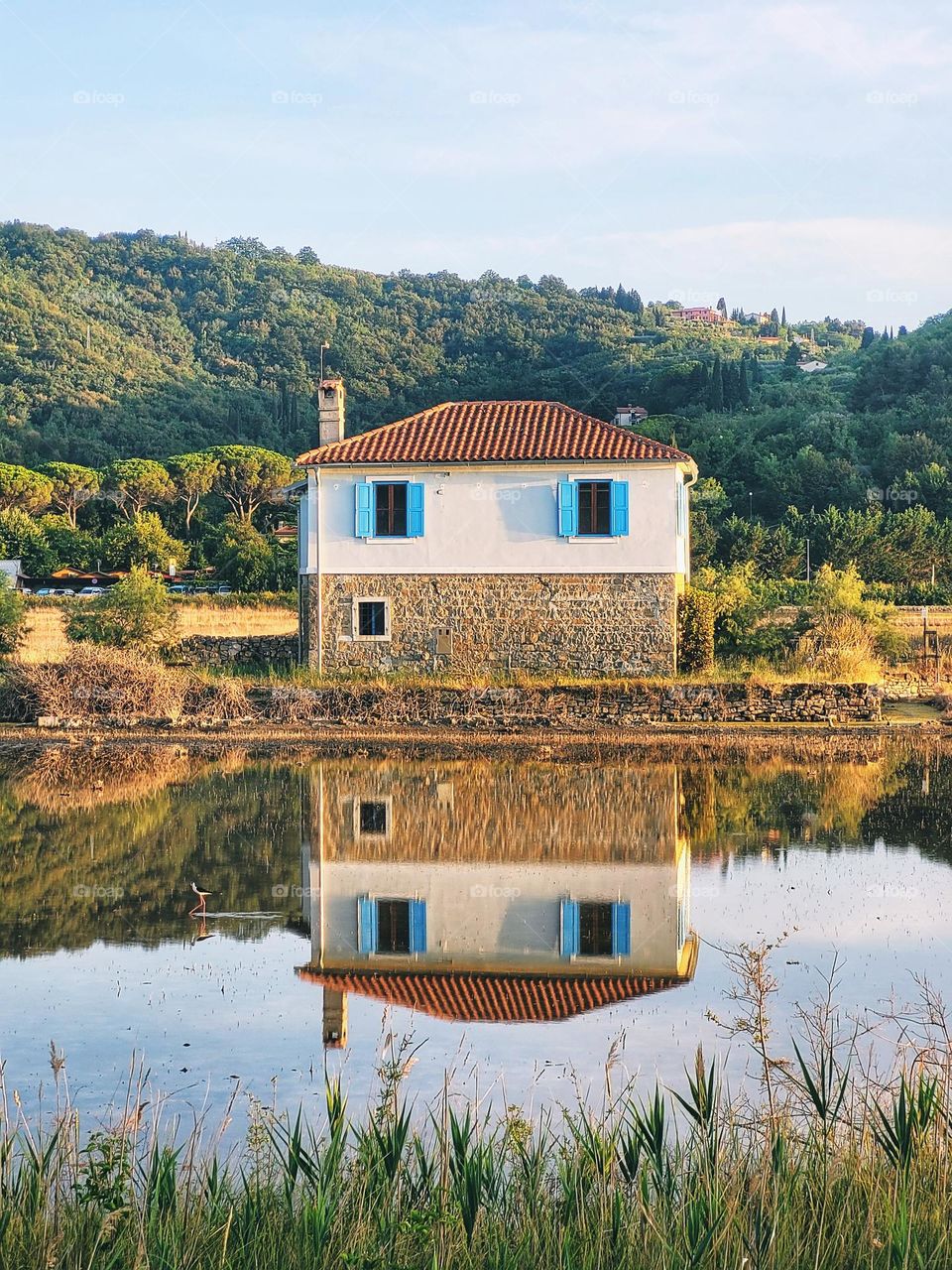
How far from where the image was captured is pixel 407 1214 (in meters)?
5.82

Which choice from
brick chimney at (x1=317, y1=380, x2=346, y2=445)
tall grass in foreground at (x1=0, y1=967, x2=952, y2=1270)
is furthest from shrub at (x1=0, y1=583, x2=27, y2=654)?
tall grass in foreground at (x1=0, y1=967, x2=952, y2=1270)

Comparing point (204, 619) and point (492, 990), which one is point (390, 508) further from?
point (492, 990)

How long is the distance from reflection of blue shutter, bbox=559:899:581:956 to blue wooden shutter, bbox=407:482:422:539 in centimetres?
1576

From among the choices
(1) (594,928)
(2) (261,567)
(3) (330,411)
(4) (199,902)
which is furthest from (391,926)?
(2) (261,567)

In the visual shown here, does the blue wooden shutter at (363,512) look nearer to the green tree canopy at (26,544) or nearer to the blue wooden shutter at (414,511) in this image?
the blue wooden shutter at (414,511)

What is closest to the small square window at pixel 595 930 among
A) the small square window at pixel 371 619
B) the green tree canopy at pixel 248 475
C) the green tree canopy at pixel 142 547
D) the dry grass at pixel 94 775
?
the dry grass at pixel 94 775

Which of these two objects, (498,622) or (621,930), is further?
(498,622)

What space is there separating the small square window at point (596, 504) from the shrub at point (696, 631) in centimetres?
218

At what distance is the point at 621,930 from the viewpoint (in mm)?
11922

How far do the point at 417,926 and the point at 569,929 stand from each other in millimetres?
1289

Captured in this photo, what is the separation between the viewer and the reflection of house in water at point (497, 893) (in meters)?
10.5

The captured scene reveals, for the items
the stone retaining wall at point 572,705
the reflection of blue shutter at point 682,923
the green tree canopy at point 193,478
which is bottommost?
the reflection of blue shutter at point 682,923

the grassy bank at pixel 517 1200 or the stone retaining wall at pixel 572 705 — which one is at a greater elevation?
the stone retaining wall at pixel 572 705

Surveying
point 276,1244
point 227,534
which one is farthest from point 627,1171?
point 227,534
